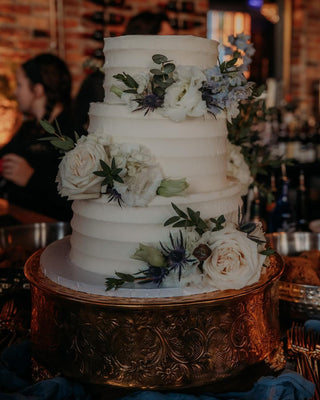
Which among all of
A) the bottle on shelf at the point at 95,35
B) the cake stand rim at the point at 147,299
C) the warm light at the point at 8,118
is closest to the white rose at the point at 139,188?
Answer: the cake stand rim at the point at 147,299

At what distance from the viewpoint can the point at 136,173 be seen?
1210mm

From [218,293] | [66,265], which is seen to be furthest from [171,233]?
[66,265]

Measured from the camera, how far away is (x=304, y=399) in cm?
118

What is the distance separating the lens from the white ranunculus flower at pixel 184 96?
122 centimetres

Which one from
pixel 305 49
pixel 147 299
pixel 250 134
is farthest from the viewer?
pixel 305 49

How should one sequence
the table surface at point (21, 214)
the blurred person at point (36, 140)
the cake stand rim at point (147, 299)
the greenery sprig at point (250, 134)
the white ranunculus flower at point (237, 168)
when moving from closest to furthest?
the cake stand rim at point (147, 299) → the white ranunculus flower at point (237, 168) → the greenery sprig at point (250, 134) → the table surface at point (21, 214) → the blurred person at point (36, 140)

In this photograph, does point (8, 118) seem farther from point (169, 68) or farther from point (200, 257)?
point (200, 257)

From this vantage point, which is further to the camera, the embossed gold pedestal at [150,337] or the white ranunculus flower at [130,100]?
the white ranunculus flower at [130,100]

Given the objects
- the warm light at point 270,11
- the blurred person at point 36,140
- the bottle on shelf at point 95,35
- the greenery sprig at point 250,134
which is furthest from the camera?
the warm light at point 270,11

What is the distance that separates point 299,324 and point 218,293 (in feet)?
1.56

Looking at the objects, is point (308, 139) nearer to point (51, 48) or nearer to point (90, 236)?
point (51, 48)

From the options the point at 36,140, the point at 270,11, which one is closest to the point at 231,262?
the point at 36,140

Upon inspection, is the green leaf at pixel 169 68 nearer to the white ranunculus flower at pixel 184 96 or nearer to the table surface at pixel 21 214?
the white ranunculus flower at pixel 184 96

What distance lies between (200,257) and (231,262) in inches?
2.7
